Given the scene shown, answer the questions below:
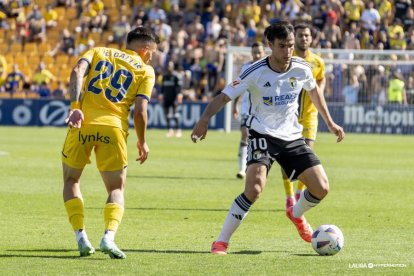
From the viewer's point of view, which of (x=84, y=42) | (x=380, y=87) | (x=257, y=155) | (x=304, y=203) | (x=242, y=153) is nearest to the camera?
(x=257, y=155)

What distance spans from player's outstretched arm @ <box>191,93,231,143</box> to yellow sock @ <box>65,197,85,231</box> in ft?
4.00

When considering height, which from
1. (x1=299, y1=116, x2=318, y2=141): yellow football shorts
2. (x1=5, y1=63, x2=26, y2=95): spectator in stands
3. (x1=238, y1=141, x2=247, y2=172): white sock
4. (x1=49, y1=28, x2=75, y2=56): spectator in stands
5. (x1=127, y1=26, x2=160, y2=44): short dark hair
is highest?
(x1=127, y1=26, x2=160, y2=44): short dark hair

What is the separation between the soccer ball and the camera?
9656mm

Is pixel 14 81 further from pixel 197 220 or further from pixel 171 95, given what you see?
pixel 197 220

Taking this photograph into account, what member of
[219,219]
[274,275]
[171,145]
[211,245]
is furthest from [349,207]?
[171,145]

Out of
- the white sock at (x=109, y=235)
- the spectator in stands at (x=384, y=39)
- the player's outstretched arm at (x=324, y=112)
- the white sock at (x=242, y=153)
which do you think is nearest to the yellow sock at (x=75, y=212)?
the white sock at (x=109, y=235)

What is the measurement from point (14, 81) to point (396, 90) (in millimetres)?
15330

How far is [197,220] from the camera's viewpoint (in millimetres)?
12625

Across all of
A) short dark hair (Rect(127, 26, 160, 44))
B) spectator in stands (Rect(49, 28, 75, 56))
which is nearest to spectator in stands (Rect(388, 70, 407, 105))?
spectator in stands (Rect(49, 28, 75, 56))

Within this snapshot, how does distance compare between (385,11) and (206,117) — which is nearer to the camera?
(206,117)

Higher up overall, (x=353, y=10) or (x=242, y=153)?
(x=353, y=10)

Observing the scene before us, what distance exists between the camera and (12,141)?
29.9m

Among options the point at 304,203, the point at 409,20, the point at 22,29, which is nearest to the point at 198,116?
the point at 409,20

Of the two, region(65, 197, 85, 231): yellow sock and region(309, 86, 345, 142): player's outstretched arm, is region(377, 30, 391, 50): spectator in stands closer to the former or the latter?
region(309, 86, 345, 142): player's outstretched arm
